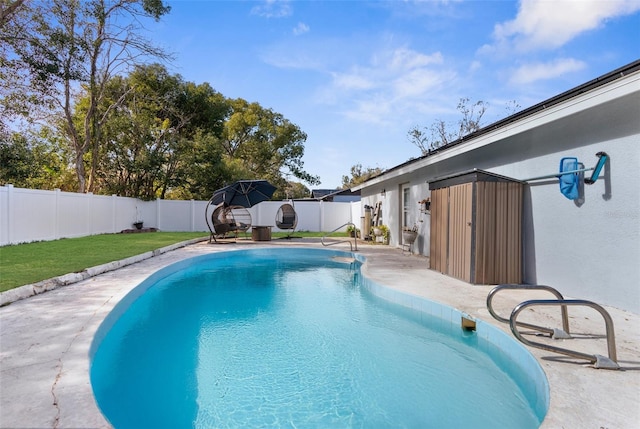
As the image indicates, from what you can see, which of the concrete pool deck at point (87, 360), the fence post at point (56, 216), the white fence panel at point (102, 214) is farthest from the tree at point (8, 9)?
the concrete pool deck at point (87, 360)

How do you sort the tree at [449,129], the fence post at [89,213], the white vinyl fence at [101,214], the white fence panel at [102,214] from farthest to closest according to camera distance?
the tree at [449,129]
the white fence panel at [102,214]
the fence post at [89,213]
the white vinyl fence at [101,214]

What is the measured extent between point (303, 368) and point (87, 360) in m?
1.85

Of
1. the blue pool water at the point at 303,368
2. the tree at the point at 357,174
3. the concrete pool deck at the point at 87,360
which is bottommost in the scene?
the blue pool water at the point at 303,368

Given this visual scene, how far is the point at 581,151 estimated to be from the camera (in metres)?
4.66

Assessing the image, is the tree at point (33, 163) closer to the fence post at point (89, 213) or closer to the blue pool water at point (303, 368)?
the fence post at point (89, 213)

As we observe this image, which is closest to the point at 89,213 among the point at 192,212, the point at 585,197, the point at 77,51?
the point at 192,212

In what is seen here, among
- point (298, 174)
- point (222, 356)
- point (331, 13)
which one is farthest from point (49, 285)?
point (298, 174)

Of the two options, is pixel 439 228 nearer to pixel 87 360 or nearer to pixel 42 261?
pixel 87 360

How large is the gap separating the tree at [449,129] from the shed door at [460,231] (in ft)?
73.4

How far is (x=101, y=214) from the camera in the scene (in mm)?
14359

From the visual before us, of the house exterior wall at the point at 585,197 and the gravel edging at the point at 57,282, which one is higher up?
the house exterior wall at the point at 585,197

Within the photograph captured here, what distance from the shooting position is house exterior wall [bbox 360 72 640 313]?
3.97m

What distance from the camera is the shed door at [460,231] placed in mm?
5641

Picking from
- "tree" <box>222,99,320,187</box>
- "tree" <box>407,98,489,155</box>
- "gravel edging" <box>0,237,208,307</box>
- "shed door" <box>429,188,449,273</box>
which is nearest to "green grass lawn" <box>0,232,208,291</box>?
"gravel edging" <box>0,237,208,307</box>
